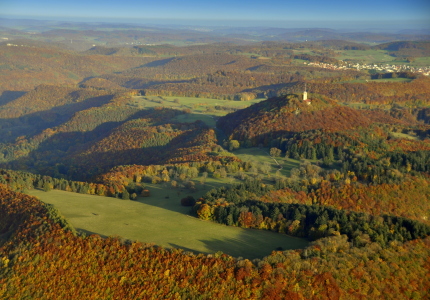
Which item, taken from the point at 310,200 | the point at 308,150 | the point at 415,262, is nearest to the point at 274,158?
the point at 308,150

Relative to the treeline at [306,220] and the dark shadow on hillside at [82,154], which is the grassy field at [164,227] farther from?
the dark shadow on hillside at [82,154]

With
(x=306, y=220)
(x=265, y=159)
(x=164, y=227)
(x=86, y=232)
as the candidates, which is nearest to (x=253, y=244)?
(x=306, y=220)

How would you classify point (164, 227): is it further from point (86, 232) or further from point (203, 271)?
point (203, 271)

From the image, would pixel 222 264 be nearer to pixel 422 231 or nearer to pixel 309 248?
pixel 309 248

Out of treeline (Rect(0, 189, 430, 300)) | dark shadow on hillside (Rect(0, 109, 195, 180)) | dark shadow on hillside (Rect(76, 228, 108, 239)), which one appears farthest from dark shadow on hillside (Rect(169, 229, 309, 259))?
dark shadow on hillside (Rect(0, 109, 195, 180))

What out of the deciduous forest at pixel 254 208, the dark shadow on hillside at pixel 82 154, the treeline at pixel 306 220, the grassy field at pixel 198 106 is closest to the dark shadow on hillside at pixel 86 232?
the deciduous forest at pixel 254 208

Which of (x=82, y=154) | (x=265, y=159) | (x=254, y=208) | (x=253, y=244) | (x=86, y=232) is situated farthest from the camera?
(x=82, y=154)
